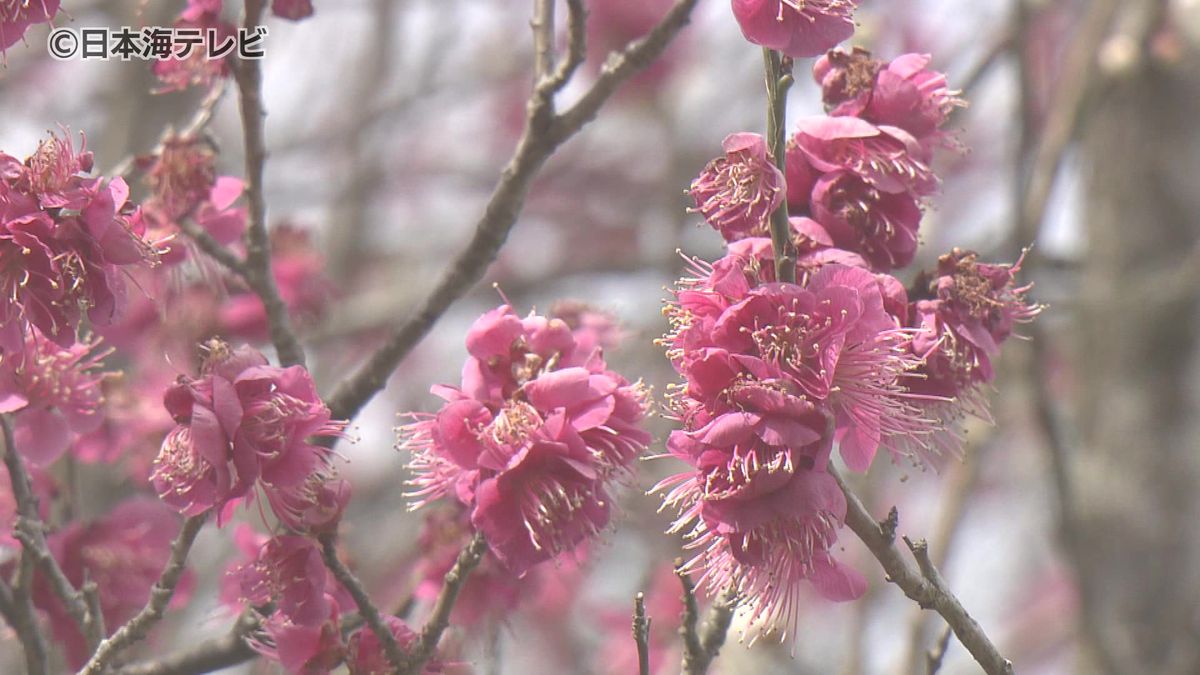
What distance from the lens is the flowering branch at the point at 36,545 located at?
1.90 metres

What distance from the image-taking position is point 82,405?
2107mm

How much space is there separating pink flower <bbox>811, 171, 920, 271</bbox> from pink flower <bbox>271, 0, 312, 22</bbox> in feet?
2.81

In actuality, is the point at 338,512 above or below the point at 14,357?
below

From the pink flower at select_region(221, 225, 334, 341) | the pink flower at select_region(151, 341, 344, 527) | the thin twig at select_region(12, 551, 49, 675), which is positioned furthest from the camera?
the pink flower at select_region(221, 225, 334, 341)

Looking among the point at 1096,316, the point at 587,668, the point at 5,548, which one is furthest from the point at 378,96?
the point at 5,548

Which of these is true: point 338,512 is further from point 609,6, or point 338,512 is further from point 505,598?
point 609,6

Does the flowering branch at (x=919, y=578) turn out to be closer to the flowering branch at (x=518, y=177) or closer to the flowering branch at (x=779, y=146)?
the flowering branch at (x=779, y=146)

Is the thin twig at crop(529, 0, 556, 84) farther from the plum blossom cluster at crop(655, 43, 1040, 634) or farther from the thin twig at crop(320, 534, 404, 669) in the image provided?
the thin twig at crop(320, 534, 404, 669)

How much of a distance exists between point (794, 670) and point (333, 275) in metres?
2.59

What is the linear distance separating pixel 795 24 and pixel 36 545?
4.05 feet

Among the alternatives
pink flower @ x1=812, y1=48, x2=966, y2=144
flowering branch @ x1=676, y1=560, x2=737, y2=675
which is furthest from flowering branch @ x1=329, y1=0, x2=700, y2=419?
flowering branch @ x1=676, y1=560, x2=737, y2=675

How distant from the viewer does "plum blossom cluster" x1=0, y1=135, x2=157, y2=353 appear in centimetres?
163

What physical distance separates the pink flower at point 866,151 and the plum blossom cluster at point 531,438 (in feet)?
1.27

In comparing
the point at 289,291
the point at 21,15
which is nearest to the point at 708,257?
the point at 289,291
